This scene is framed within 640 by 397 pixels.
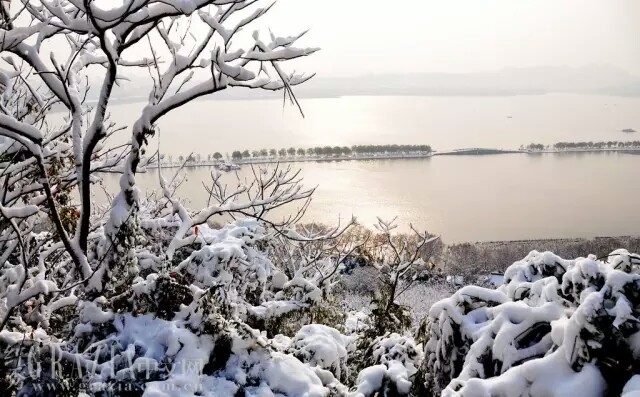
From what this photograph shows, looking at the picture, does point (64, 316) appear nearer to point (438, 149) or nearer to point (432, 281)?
point (432, 281)

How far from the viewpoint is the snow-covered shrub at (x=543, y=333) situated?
1.97 meters

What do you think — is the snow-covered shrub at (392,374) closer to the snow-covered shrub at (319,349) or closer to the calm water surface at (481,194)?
the snow-covered shrub at (319,349)

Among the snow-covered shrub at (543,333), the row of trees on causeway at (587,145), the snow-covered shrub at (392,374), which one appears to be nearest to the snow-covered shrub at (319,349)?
the snow-covered shrub at (392,374)

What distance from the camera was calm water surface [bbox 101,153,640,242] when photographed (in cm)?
4700

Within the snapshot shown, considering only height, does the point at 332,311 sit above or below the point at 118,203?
below

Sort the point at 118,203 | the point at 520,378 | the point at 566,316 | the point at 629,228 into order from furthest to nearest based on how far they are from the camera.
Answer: the point at 629,228 → the point at 118,203 → the point at 566,316 → the point at 520,378

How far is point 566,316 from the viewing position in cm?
230

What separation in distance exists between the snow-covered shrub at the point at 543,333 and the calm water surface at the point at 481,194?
104 feet

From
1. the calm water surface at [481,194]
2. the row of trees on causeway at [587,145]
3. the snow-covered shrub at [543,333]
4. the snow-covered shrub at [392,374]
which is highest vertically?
the row of trees on causeway at [587,145]

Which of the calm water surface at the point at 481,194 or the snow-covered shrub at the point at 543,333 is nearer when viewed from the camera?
the snow-covered shrub at the point at 543,333

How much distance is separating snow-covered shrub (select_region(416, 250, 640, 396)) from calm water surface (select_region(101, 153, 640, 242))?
31.8 m

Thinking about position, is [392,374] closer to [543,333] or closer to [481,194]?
[543,333]

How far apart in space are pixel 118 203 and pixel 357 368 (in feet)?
9.86

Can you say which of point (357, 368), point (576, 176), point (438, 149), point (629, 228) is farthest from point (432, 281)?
point (438, 149)
